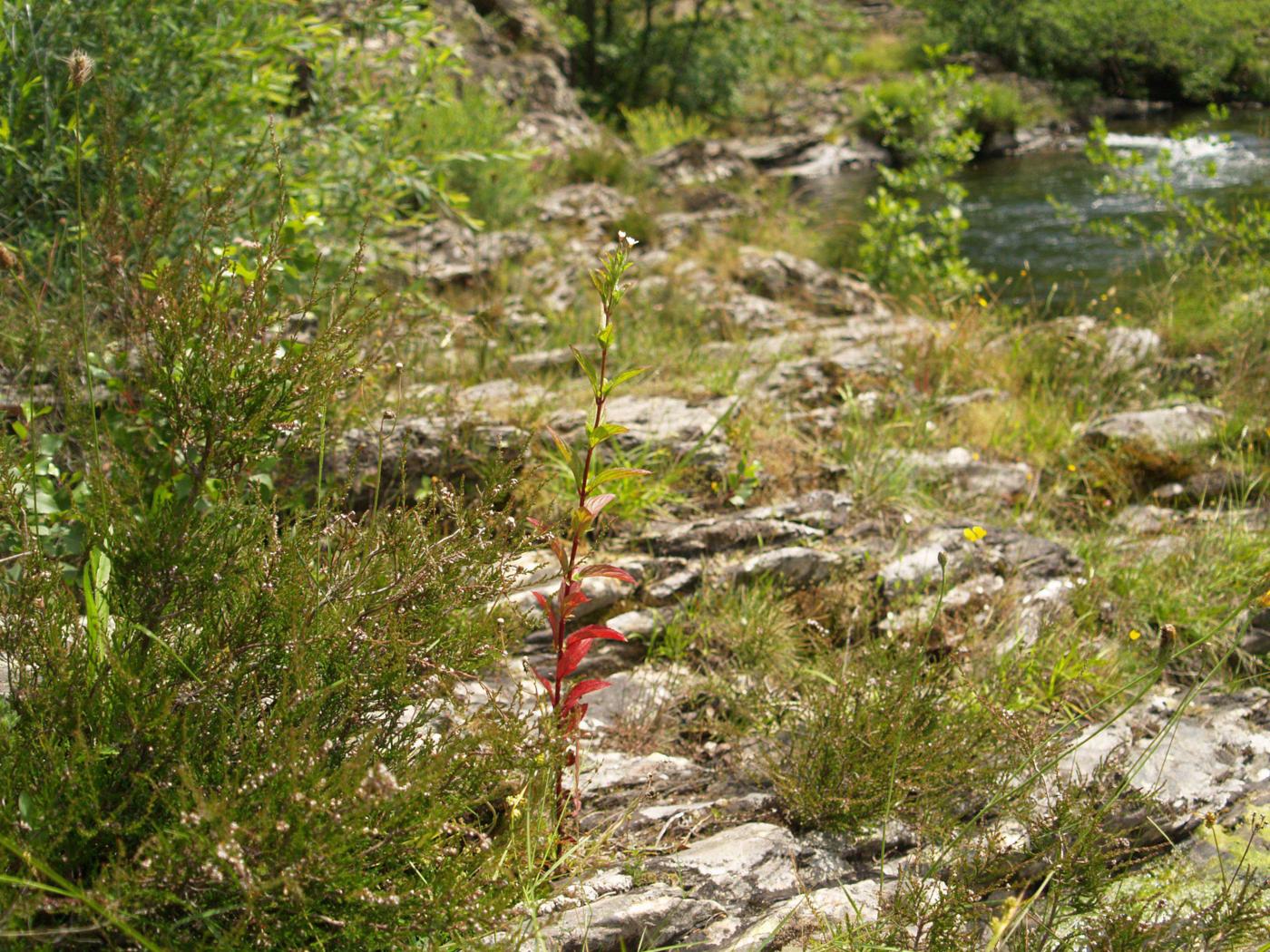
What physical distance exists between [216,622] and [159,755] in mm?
345

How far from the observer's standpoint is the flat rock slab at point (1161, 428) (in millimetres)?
4824

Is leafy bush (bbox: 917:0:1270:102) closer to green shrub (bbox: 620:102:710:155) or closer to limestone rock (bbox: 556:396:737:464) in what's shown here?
green shrub (bbox: 620:102:710:155)

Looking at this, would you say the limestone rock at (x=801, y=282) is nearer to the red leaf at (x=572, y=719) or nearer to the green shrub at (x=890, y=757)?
the green shrub at (x=890, y=757)

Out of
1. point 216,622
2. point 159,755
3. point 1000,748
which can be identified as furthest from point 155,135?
point 1000,748

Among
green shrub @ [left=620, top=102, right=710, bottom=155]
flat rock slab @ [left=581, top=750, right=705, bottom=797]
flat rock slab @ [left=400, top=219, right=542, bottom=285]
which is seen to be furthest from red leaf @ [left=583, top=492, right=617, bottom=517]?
green shrub @ [left=620, top=102, right=710, bottom=155]

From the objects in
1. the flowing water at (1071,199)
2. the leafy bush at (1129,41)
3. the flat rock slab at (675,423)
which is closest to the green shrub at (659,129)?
the flowing water at (1071,199)

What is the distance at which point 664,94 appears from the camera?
19.0m

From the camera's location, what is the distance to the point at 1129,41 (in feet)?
38.9

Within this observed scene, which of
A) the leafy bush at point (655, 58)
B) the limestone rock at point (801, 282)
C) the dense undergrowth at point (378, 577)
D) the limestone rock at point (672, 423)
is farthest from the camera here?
the leafy bush at point (655, 58)

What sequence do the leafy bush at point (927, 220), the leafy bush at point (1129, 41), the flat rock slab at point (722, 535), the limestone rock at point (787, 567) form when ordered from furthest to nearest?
the leafy bush at point (1129, 41)
the leafy bush at point (927, 220)
the flat rock slab at point (722, 535)
the limestone rock at point (787, 567)

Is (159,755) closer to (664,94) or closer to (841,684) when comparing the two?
(841,684)

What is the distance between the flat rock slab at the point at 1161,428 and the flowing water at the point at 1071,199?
1.84m

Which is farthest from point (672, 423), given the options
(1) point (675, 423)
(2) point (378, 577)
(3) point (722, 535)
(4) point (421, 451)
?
(2) point (378, 577)

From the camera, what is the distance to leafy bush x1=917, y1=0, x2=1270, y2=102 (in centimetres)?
934
